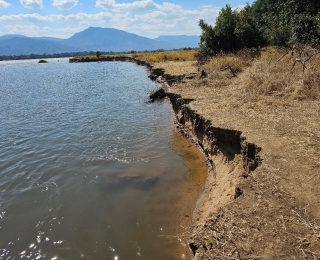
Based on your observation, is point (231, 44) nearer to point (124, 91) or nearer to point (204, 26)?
point (204, 26)

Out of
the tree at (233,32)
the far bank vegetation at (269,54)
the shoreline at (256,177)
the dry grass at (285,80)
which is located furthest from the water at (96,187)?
the tree at (233,32)

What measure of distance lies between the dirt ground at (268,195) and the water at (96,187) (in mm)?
754

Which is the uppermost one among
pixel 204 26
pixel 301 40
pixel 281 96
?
pixel 204 26

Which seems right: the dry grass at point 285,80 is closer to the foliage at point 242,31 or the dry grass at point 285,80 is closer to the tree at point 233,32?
the foliage at point 242,31

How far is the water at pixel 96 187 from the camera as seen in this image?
4.75 metres

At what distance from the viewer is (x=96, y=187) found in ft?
21.8

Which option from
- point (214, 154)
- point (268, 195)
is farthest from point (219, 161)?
point (268, 195)

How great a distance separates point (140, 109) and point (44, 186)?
8356mm

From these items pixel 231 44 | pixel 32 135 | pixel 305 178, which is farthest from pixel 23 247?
pixel 231 44

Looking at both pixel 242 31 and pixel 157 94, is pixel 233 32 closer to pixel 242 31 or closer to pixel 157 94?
pixel 242 31

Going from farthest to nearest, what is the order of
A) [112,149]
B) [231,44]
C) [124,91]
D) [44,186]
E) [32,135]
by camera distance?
[231,44], [124,91], [32,135], [112,149], [44,186]

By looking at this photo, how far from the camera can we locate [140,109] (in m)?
14.4

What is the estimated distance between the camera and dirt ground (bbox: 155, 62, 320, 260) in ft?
10.3

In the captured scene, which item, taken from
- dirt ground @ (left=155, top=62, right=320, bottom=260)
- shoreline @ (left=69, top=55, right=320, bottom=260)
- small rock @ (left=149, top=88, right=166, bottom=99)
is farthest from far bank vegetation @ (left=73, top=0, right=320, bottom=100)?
small rock @ (left=149, top=88, right=166, bottom=99)
